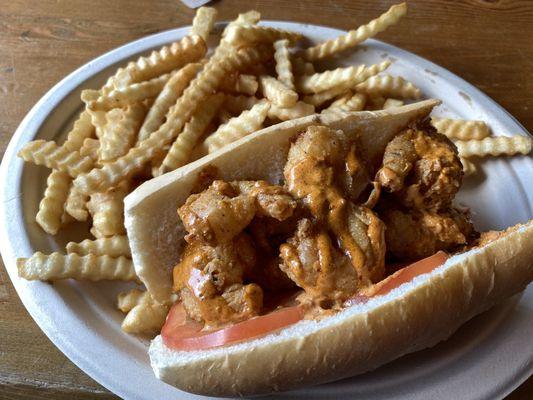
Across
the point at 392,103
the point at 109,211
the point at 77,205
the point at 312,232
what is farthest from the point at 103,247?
the point at 392,103

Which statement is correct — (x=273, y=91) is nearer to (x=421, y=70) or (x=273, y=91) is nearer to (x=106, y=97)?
(x=106, y=97)

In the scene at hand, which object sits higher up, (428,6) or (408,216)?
(428,6)

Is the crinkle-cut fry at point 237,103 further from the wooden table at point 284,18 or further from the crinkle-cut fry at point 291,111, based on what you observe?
the wooden table at point 284,18

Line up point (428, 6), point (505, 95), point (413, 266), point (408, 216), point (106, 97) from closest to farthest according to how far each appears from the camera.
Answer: point (413, 266), point (408, 216), point (106, 97), point (505, 95), point (428, 6)

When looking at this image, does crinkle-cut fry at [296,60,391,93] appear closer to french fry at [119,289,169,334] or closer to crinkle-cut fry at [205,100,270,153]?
crinkle-cut fry at [205,100,270,153]

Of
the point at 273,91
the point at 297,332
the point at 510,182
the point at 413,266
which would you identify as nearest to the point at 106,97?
the point at 273,91

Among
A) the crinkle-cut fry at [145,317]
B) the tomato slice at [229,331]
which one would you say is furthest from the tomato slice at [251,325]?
the crinkle-cut fry at [145,317]

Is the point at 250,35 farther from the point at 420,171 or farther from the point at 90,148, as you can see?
the point at 420,171
